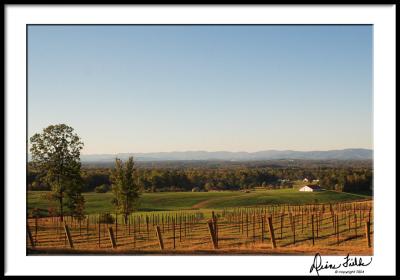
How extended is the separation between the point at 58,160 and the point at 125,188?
507cm

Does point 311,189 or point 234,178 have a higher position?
point 234,178

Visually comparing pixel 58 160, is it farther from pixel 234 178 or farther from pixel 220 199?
pixel 234 178

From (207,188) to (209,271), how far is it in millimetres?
54628

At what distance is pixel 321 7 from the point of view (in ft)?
38.7

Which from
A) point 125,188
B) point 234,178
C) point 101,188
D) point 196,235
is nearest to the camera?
point 196,235

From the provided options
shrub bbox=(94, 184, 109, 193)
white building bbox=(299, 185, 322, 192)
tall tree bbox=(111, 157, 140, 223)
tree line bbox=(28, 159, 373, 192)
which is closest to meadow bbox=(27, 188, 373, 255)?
shrub bbox=(94, 184, 109, 193)

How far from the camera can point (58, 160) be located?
22.8 metres

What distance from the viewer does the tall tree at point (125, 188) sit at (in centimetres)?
2653

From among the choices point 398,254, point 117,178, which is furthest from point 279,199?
point 398,254

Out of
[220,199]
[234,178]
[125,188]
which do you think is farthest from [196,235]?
[234,178]

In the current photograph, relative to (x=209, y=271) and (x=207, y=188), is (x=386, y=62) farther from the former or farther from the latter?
(x=207, y=188)

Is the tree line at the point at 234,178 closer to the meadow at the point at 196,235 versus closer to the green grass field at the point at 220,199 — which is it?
the green grass field at the point at 220,199

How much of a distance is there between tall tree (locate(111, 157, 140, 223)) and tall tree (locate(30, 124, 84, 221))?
11.5 feet

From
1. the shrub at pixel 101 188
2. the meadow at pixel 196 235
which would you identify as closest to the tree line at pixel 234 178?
the shrub at pixel 101 188
